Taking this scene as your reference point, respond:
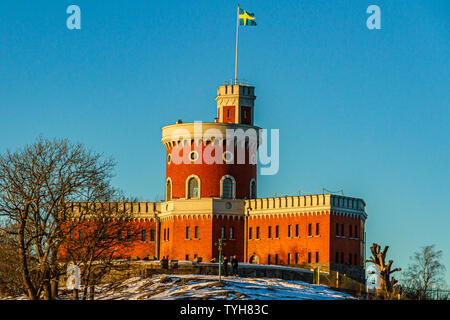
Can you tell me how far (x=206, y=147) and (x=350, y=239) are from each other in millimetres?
15970

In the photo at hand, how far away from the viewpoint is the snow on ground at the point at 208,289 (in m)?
64.0

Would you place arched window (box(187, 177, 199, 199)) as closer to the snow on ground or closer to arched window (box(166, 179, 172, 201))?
arched window (box(166, 179, 172, 201))

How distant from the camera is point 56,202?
6712 centimetres

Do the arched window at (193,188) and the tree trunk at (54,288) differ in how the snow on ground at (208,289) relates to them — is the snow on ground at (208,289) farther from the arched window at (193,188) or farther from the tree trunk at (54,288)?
Answer: the arched window at (193,188)

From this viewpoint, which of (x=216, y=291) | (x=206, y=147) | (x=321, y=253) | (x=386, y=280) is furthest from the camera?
(x=206, y=147)

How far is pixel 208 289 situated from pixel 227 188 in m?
31.5

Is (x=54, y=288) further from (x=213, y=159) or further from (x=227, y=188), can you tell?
(x=227, y=188)

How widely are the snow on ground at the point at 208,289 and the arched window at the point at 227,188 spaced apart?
2146 cm

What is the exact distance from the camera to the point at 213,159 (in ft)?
316

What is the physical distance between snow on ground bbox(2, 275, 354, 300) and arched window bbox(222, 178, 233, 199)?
70.4ft
